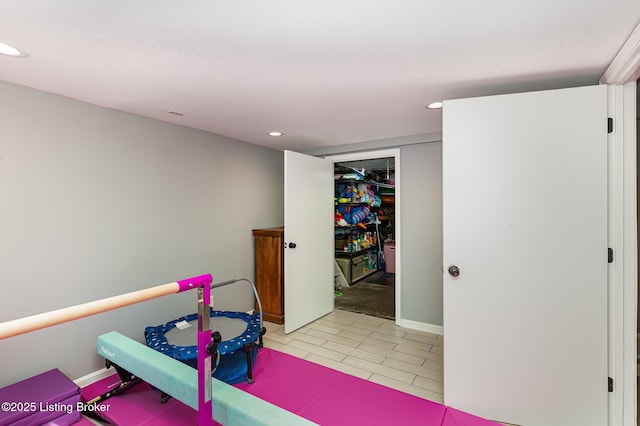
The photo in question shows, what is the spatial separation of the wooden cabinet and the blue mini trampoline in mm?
799

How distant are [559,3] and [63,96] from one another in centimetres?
296

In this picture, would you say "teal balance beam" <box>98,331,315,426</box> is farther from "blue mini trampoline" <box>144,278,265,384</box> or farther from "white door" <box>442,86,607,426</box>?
"white door" <box>442,86,607,426</box>

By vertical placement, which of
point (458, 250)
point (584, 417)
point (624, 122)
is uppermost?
point (624, 122)

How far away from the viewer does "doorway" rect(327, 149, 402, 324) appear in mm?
3756

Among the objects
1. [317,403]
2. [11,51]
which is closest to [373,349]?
[317,403]

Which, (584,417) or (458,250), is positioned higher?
(458,250)

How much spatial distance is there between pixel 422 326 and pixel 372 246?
9.48 ft

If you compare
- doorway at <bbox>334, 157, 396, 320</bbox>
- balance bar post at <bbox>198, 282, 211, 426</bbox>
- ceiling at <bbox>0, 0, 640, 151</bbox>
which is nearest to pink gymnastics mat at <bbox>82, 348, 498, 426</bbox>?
balance bar post at <bbox>198, 282, 211, 426</bbox>

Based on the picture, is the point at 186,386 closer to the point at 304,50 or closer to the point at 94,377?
the point at 94,377

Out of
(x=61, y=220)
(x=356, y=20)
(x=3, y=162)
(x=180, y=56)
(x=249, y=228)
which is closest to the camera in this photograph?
(x=356, y=20)

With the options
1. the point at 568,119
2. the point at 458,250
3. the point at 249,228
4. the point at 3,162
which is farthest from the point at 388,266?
the point at 3,162

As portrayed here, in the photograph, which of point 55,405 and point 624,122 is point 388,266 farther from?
point 55,405

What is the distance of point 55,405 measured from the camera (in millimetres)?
1796

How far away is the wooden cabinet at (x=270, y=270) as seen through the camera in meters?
3.59
